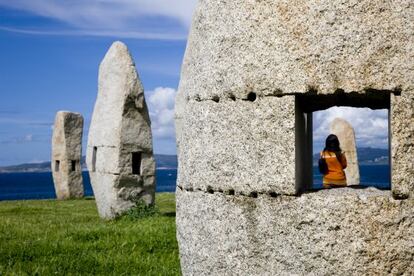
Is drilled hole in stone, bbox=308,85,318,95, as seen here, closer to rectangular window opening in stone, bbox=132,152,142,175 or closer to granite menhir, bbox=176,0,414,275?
granite menhir, bbox=176,0,414,275

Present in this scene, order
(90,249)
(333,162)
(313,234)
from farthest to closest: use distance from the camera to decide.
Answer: (90,249) → (333,162) → (313,234)

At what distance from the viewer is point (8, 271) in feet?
23.9

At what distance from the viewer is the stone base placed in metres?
3.96

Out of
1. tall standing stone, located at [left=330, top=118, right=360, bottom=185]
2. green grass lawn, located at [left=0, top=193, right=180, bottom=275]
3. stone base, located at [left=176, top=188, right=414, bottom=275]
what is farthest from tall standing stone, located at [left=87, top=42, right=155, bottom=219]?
stone base, located at [left=176, top=188, right=414, bottom=275]

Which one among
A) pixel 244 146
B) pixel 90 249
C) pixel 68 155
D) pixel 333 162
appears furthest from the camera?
pixel 68 155

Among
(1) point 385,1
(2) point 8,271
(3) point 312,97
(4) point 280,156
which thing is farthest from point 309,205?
(2) point 8,271

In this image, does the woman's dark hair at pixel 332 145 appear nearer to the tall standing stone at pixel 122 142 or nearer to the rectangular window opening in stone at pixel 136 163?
the tall standing stone at pixel 122 142

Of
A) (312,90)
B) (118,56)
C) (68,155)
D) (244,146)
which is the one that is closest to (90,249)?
(244,146)

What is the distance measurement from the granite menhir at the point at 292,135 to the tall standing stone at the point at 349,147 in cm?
1570

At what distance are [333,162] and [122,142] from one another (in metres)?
6.72

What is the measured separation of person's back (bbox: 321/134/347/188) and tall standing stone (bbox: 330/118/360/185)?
40.2 feet

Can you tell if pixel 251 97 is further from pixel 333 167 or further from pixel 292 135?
pixel 333 167

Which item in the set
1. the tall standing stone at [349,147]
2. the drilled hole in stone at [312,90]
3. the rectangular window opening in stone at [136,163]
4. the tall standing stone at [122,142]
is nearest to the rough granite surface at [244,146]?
the drilled hole in stone at [312,90]

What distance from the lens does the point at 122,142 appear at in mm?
13383
